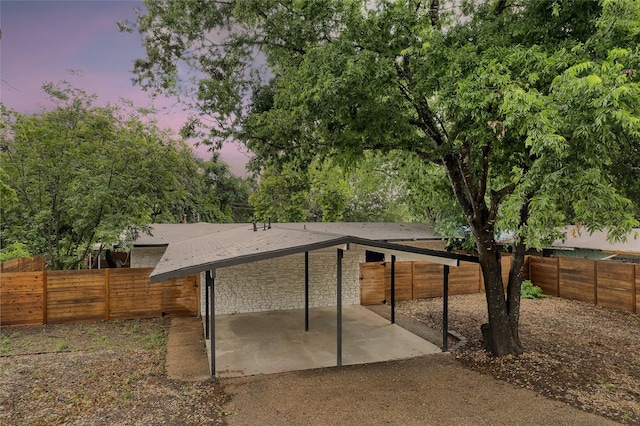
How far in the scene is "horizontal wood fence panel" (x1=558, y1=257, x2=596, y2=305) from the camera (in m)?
12.4

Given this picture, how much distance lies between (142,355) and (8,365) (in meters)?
2.31

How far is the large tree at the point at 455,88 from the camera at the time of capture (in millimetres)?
4441

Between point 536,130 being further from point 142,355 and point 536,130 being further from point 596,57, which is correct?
point 142,355

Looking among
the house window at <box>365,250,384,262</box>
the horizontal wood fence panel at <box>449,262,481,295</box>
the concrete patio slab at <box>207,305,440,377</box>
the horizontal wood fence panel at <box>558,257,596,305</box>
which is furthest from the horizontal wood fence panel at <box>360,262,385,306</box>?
the horizontal wood fence panel at <box>558,257,596,305</box>

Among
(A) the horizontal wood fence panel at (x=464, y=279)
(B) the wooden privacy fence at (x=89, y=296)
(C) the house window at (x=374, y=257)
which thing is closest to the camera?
(B) the wooden privacy fence at (x=89, y=296)

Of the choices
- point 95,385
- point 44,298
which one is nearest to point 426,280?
point 95,385

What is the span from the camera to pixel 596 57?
531cm

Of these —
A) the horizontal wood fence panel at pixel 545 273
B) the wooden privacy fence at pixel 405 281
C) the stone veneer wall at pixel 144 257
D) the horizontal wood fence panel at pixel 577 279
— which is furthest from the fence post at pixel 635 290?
the stone veneer wall at pixel 144 257

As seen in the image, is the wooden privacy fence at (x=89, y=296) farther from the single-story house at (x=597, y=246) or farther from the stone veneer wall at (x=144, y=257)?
the single-story house at (x=597, y=246)

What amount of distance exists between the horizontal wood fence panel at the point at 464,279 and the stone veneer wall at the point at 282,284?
376 cm

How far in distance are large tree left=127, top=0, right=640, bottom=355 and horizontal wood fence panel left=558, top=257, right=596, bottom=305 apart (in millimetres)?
6792

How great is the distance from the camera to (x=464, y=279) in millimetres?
14203

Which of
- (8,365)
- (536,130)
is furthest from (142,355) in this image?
(536,130)

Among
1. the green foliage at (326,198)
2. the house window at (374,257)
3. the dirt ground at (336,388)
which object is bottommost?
the dirt ground at (336,388)
